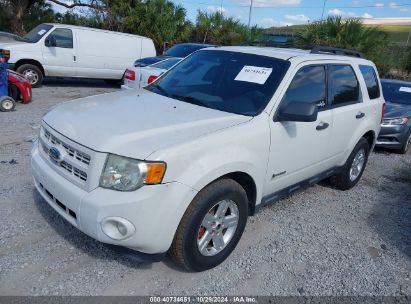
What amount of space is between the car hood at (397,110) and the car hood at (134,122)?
5510mm

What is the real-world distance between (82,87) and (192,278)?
422 inches

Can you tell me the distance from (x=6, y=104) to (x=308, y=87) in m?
6.60

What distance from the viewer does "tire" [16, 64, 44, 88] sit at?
10695 millimetres

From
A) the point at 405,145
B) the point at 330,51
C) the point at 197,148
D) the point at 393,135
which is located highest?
the point at 330,51

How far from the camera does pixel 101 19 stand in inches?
797

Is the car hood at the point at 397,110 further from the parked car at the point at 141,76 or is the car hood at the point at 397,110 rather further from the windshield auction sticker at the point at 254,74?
the windshield auction sticker at the point at 254,74

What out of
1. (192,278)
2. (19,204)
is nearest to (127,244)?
(192,278)

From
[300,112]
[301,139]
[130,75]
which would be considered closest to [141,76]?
[130,75]

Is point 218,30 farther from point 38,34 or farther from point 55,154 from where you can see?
point 55,154

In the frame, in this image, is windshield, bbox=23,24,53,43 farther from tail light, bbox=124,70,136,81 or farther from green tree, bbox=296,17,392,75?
green tree, bbox=296,17,392,75

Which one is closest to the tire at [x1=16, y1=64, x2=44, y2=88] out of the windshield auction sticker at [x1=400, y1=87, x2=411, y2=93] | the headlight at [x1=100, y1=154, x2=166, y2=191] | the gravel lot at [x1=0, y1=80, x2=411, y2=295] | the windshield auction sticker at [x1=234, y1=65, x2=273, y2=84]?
the gravel lot at [x1=0, y1=80, x2=411, y2=295]

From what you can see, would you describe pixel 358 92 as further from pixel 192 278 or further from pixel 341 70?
pixel 192 278

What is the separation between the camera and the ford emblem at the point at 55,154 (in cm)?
287

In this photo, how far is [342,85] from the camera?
4.42 metres
